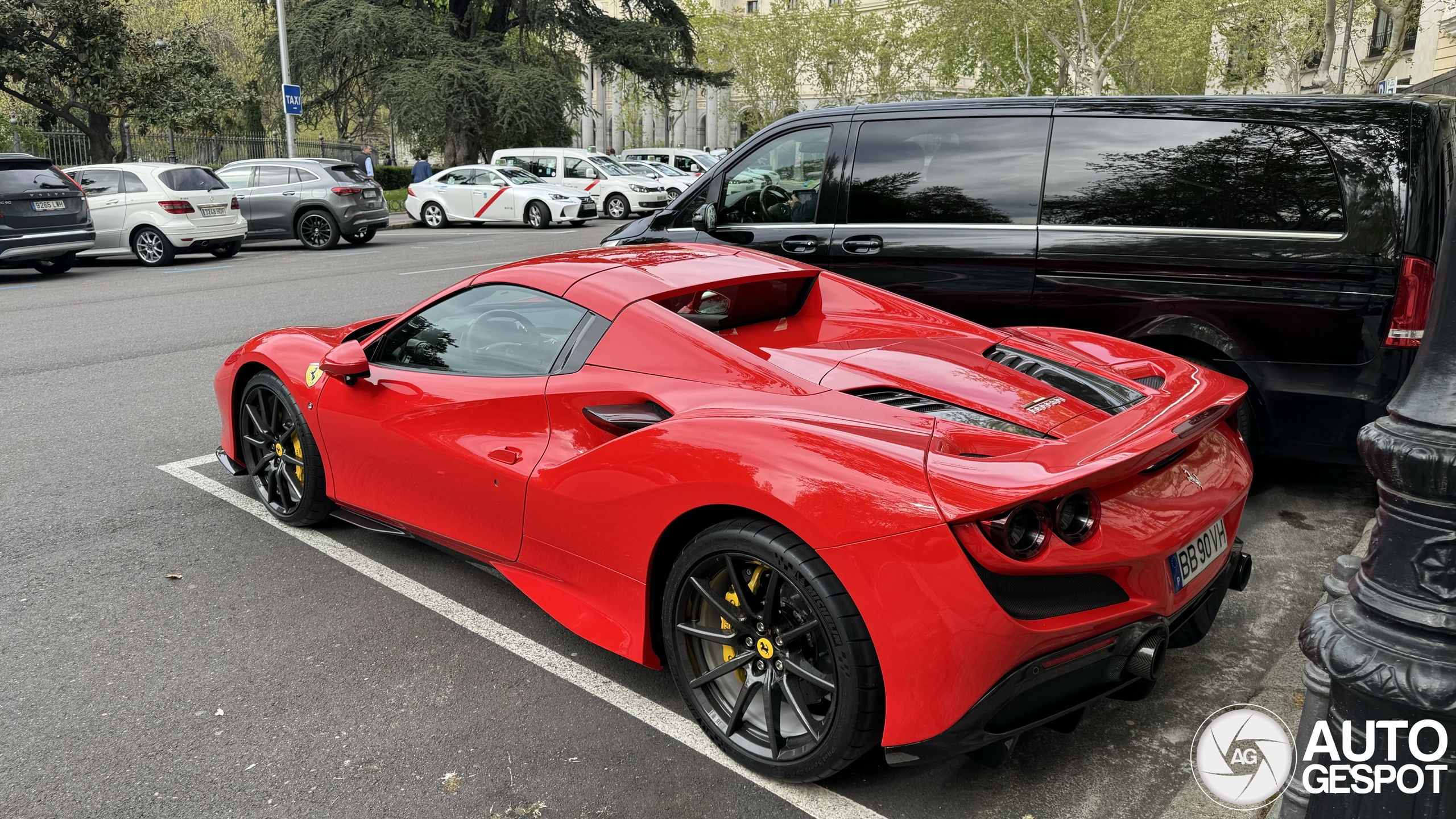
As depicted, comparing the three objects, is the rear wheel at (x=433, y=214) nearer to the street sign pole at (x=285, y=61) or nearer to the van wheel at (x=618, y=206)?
the street sign pole at (x=285, y=61)

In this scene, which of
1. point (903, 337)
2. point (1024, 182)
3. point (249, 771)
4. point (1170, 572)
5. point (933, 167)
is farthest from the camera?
point (933, 167)

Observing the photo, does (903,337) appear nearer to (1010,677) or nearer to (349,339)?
(1010,677)

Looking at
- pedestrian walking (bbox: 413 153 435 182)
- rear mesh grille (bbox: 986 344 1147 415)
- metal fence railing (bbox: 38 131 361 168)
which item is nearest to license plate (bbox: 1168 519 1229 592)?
rear mesh grille (bbox: 986 344 1147 415)

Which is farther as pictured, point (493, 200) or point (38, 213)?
point (493, 200)

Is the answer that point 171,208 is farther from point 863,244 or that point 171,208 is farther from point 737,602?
point 737,602

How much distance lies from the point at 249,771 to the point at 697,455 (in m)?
1.53

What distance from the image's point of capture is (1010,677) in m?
2.42

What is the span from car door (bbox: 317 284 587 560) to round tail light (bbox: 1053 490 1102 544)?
5.40 feet

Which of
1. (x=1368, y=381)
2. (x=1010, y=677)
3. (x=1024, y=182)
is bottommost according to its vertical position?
(x=1010, y=677)

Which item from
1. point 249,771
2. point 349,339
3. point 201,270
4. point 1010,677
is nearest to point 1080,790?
point 1010,677

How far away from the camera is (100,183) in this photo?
16250 mm

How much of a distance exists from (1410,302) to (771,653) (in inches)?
127

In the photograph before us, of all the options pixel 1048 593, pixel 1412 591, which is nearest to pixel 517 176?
pixel 1048 593

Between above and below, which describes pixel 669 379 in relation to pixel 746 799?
above
